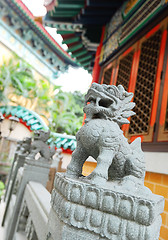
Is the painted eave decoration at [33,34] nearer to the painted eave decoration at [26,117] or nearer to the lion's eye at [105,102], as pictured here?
the painted eave decoration at [26,117]

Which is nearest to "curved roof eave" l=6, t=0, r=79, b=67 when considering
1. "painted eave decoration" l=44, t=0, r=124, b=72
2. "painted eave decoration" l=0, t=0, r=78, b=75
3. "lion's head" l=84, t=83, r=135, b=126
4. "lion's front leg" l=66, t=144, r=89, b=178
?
"painted eave decoration" l=0, t=0, r=78, b=75

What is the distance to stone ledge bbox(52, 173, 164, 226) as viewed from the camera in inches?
24.5

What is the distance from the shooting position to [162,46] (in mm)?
2578

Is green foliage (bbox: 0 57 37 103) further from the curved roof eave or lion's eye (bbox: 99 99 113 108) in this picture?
lion's eye (bbox: 99 99 113 108)

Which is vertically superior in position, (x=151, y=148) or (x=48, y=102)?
(x=48, y=102)

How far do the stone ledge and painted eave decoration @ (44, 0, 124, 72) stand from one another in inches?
152

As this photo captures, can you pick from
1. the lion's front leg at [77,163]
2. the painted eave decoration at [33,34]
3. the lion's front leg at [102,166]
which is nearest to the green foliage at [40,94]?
the painted eave decoration at [33,34]

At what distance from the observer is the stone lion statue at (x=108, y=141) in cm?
84

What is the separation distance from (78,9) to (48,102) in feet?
40.5

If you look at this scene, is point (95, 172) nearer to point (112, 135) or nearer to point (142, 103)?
point (112, 135)

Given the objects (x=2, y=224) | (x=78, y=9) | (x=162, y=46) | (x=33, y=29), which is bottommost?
(x=2, y=224)

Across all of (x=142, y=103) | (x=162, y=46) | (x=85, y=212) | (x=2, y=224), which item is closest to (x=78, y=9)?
(x=162, y=46)

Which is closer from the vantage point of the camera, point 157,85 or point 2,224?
point 157,85

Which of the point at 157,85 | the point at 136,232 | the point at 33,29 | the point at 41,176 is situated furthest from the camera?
the point at 33,29
